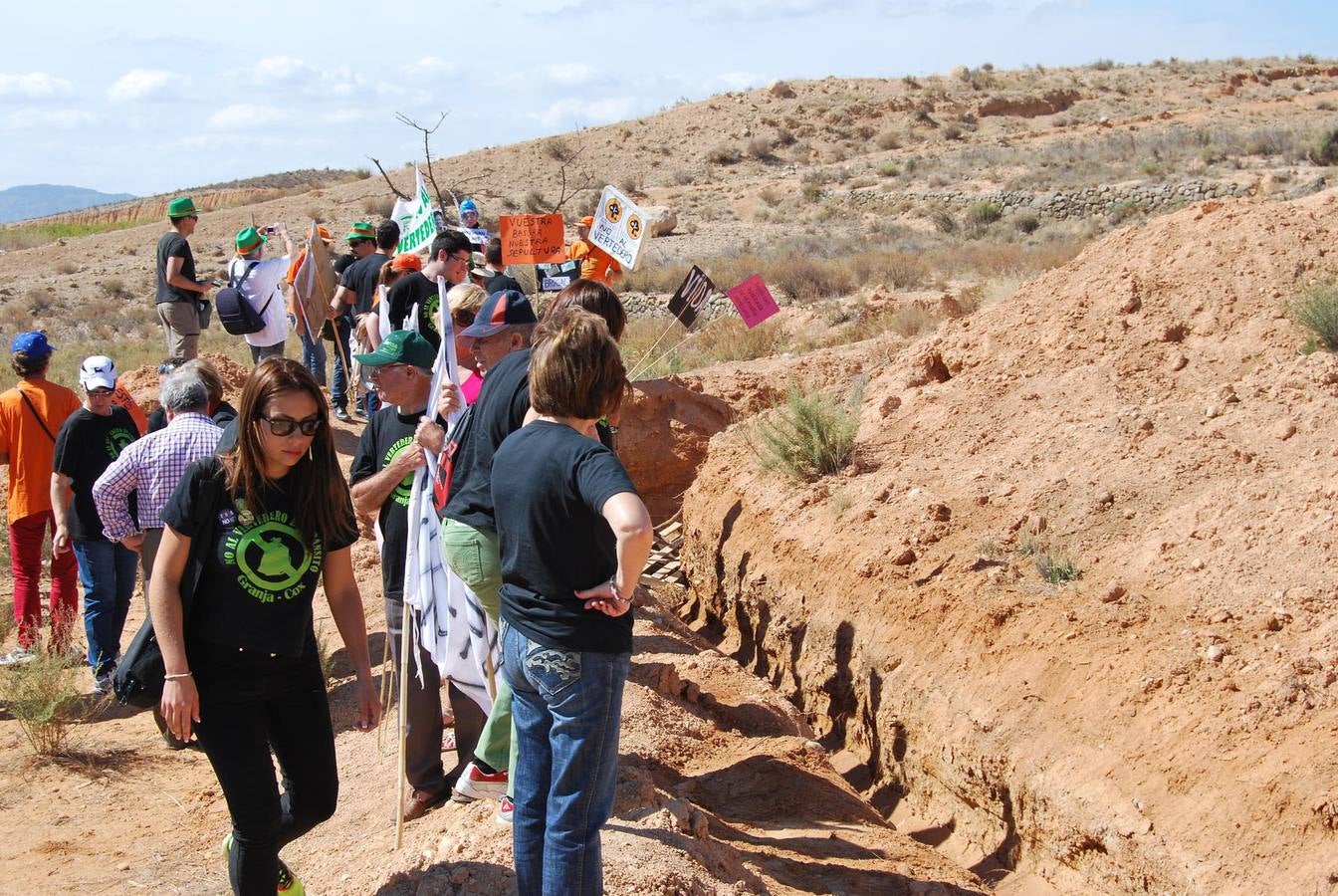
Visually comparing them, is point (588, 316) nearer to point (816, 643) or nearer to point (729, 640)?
point (816, 643)

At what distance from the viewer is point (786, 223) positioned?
106 ft

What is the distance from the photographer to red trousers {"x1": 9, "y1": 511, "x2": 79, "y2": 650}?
693 cm

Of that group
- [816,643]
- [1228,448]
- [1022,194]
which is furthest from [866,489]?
[1022,194]

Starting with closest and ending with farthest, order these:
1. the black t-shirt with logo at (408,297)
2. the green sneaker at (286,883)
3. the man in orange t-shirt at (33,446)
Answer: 1. the green sneaker at (286,883)
2. the man in orange t-shirt at (33,446)
3. the black t-shirt with logo at (408,297)

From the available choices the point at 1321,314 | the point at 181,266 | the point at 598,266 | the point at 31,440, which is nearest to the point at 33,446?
the point at 31,440

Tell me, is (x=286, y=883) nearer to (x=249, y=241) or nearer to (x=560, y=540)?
(x=560, y=540)

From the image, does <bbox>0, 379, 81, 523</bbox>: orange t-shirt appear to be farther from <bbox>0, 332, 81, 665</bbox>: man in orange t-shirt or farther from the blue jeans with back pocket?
the blue jeans with back pocket

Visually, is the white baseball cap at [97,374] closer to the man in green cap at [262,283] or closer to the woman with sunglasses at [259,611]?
the woman with sunglasses at [259,611]

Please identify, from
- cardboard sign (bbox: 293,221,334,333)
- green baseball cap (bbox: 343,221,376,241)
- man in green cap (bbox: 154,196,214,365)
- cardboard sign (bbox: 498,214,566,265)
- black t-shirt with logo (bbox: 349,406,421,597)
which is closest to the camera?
black t-shirt with logo (bbox: 349,406,421,597)

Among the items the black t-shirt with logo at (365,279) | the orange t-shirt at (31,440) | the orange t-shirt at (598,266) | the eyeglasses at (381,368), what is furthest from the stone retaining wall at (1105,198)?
the eyeglasses at (381,368)

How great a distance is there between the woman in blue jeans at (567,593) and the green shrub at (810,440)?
16.6ft

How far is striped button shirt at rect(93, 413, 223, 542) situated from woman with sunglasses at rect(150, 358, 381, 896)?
1.36m

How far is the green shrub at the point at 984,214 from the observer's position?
1083 inches

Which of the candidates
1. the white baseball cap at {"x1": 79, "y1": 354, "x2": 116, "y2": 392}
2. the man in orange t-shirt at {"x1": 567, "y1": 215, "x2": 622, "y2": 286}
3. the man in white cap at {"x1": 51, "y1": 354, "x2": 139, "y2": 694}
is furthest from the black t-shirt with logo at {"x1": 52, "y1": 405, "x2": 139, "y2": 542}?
the man in orange t-shirt at {"x1": 567, "y1": 215, "x2": 622, "y2": 286}
